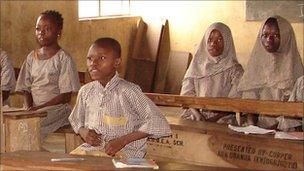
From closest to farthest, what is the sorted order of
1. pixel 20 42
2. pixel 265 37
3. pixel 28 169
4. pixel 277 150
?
pixel 28 169 < pixel 277 150 < pixel 265 37 < pixel 20 42

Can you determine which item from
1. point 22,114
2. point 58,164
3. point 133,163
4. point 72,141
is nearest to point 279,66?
point 72,141

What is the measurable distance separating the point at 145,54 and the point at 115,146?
7.92 m

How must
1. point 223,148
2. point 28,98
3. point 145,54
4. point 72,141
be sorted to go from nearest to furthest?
point 223,148
point 72,141
point 28,98
point 145,54

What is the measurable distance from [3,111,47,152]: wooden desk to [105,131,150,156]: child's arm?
0.99 meters

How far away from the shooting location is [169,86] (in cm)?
1107

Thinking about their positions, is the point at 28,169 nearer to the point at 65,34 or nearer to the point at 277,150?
the point at 277,150

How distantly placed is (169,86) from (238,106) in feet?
23.9

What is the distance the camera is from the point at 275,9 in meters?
9.70

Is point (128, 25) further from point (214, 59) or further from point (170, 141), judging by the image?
point (170, 141)

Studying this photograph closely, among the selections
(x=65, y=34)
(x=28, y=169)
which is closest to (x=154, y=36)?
(x=65, y=34)

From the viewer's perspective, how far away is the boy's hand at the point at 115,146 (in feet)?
11.3

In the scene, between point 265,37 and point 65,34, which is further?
point 65,34

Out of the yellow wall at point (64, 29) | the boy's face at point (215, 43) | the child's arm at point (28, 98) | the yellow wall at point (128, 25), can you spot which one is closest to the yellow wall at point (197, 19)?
the yellow wall at point (128, 25)

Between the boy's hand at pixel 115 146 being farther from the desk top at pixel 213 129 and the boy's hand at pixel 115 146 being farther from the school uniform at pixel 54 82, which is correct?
the school uniform at pixel 54 82
